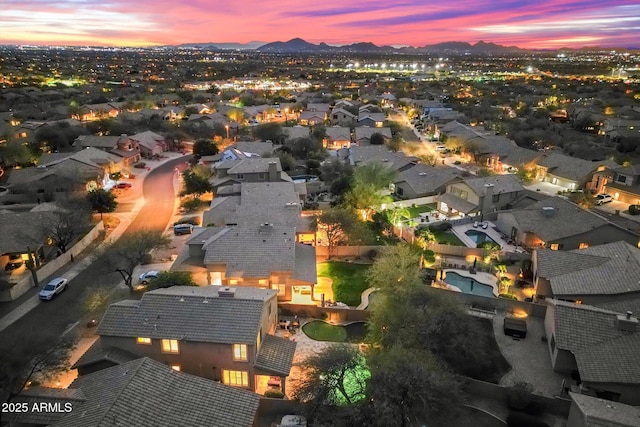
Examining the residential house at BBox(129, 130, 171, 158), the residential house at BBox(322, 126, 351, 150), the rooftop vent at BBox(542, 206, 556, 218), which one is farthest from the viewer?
the residential house at BBox(322, 126, 351, 150)

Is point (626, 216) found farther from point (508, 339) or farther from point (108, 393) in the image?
point (108, 393)

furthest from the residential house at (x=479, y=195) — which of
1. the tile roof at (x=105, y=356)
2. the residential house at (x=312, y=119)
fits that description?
the residential house at (x=312, y=119)

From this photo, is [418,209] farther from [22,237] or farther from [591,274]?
[22,237]

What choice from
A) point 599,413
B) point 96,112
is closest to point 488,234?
point 599,413

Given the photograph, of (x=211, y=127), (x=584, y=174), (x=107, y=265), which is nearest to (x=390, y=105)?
(x=211, y=127)

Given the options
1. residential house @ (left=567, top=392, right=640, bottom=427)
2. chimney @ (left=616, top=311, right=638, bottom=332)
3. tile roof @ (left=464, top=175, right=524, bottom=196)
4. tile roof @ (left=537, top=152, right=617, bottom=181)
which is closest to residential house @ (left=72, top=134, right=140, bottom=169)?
tile roof @ (left=464, top=175, right=524, bottom=196)

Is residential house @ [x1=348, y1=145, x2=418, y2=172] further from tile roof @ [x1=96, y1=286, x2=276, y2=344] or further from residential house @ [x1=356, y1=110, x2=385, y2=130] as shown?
tile roof @ [x1=96, y1=286, x2=276, y2=344]
